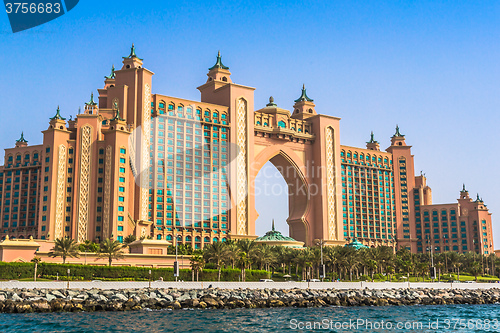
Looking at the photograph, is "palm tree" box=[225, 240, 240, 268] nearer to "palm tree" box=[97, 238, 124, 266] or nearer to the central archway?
"palm tree" box=[97, 238, 124, 266]

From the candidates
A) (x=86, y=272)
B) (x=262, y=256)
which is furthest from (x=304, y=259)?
(x=86, y=272)

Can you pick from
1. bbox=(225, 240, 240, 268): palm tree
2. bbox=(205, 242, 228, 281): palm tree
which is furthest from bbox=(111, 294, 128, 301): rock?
bbox=(225, 240, 240, 268): palm tree

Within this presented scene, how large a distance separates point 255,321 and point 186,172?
84466mm

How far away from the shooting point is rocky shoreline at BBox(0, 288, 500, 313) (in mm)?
58562

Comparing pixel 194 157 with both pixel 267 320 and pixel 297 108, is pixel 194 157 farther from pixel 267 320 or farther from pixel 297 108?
pixel 267 320

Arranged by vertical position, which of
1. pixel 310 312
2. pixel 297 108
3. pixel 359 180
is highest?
pixel 297 108

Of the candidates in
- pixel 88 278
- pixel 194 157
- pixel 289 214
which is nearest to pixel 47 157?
pixel 194 157

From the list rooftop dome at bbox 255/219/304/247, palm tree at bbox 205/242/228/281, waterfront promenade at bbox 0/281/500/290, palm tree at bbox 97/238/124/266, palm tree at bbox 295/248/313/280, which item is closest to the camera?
waterfront promenade at bbox 0/281/500/290

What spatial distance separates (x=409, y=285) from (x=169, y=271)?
3636cm

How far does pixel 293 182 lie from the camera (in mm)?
155000

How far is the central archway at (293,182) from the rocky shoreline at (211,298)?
219 feet

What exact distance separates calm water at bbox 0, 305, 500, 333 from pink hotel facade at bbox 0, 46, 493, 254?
5894cm

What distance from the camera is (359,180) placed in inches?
6890

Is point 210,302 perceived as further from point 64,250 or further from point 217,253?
point 64,250
